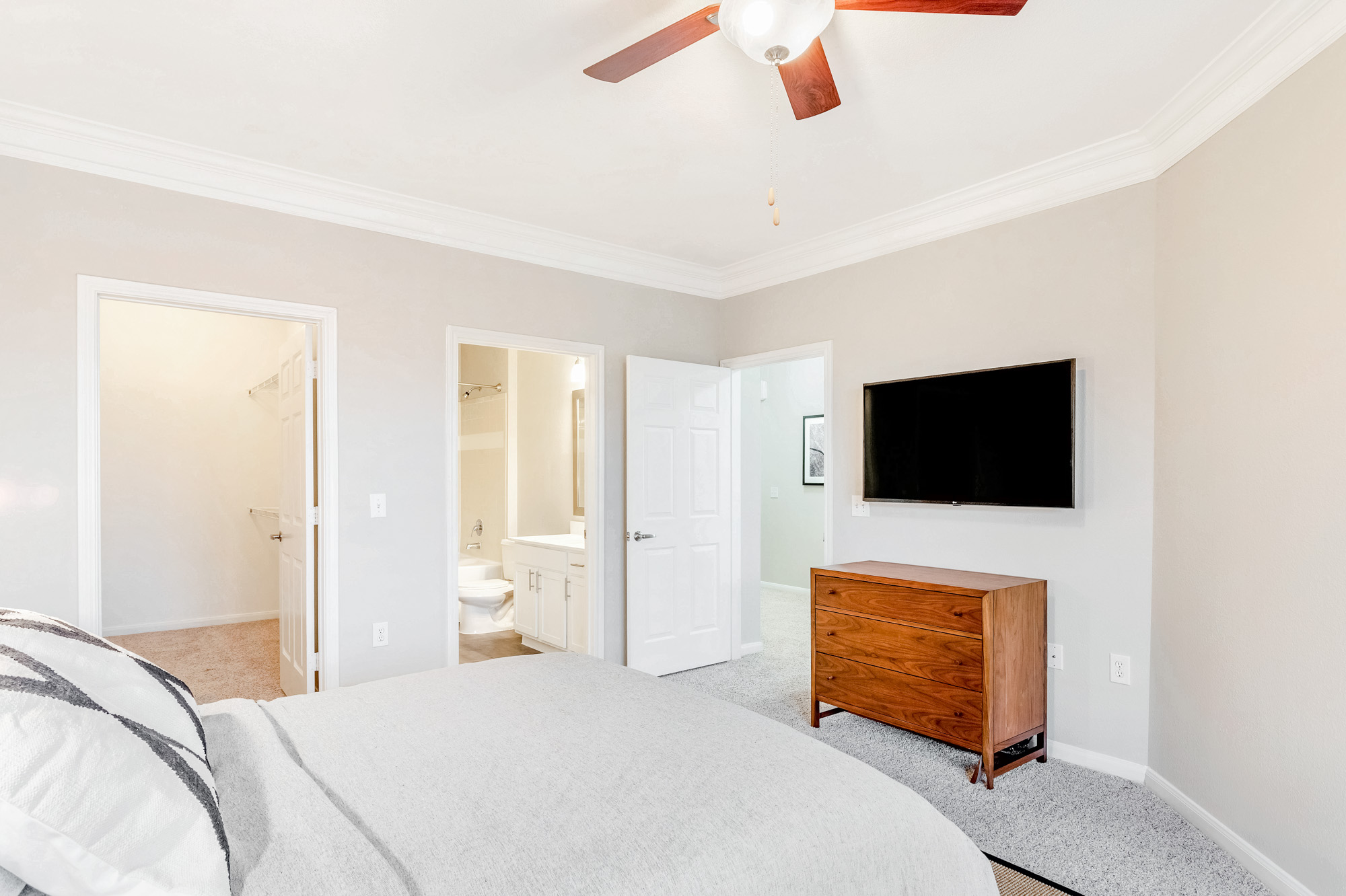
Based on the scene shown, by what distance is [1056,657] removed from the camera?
3180 millimetres

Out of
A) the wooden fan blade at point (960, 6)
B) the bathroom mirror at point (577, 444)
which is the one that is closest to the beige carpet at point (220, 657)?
the bathroom mirror at point (577, 444)

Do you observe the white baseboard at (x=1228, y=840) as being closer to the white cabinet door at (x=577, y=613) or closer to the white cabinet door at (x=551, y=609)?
the white cabinet door at (x=577, y=613)

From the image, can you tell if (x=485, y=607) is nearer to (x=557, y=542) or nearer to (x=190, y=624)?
(x=557, y=542)

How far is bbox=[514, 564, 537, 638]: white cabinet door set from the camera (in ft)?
16.3

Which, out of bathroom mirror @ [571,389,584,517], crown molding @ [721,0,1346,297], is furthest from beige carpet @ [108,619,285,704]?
crown molding @ [721,0,1346,297]

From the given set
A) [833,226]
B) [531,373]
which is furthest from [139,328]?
[833,226]

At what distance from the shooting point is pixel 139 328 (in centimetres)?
554

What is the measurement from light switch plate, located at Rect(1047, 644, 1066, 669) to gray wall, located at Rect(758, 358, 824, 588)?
3.64m

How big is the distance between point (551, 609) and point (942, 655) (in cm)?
253

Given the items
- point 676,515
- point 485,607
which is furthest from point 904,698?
point 485,607

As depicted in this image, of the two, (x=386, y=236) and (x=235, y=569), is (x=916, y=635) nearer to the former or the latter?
(x=386, y=236)

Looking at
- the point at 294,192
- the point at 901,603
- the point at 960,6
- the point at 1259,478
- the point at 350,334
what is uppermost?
the point at 294,192

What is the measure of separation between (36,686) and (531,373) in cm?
499

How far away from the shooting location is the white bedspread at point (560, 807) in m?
1.11
